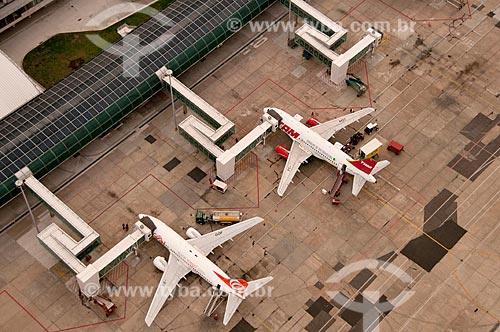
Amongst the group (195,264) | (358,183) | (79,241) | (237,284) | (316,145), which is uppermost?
(79,241)

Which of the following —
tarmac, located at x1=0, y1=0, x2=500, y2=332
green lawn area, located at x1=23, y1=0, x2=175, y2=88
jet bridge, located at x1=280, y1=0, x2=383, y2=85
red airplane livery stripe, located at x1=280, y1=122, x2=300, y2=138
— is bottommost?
tarmac, located at x1=0, y1=0, x2=500, y2=332

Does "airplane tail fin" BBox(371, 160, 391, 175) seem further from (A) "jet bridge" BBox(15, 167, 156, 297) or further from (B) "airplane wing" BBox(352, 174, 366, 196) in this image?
(A) "jet bridge" BBox(15, 167, 156, 297)

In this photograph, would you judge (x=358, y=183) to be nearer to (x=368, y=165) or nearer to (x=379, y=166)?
(x=368, y=165)

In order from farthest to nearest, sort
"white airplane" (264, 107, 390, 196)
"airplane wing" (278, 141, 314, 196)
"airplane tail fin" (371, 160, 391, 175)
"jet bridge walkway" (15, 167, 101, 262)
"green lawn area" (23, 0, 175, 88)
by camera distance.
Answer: "green lawn area" (23, 0, 175, 88)
"airplane wing" (278, 141, 314, 196)
"white airplane" (264, 107, 390, 196)
"airplane tail fin" (371, 160, 391, 175)
"jet bridge walkway" (15, 167, 101, 262)

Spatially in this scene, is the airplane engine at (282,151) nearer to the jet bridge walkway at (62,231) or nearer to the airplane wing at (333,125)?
the airplane wing at (333,125)

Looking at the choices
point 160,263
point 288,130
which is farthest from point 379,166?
point 160,263

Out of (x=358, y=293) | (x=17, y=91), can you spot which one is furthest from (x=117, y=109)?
(x=358, y=293)

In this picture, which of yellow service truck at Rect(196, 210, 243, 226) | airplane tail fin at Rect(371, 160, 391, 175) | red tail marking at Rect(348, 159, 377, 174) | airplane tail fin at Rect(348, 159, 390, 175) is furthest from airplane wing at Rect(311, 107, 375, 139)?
yellow service truck at Rect(196, 210, 243, 226)
